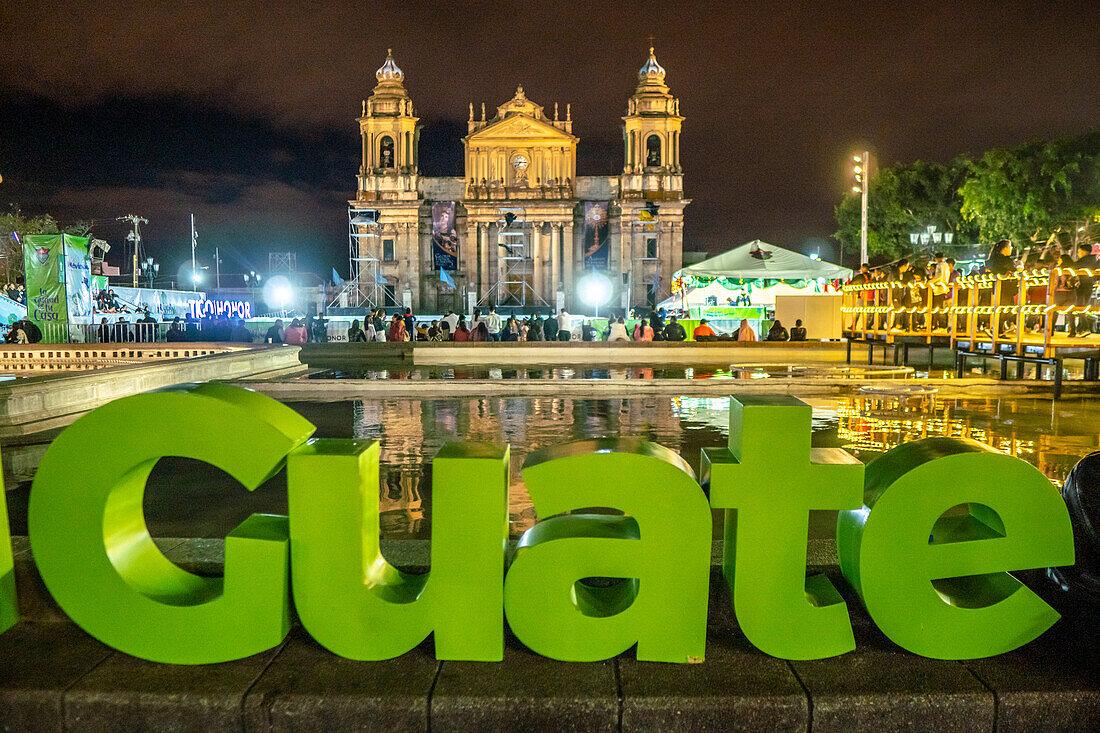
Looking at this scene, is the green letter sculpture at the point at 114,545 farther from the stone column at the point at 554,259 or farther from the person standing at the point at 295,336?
the stone column at the point at 554,259

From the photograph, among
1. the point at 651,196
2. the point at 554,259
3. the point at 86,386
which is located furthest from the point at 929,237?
the point at 86,386

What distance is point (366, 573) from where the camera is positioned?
2508mm

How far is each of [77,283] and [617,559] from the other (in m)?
19.8

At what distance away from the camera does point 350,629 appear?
97.3 inches

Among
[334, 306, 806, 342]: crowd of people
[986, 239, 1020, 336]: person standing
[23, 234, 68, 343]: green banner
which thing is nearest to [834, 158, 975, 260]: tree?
[334, 306, 806, 342]: crowd of people

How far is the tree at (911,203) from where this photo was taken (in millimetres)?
37594

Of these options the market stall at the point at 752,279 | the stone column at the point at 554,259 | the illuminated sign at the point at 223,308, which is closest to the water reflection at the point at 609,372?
the market stall at the point at 752,279

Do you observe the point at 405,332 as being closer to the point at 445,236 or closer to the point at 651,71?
the point at 445,236

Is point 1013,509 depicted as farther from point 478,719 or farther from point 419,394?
point 419,394

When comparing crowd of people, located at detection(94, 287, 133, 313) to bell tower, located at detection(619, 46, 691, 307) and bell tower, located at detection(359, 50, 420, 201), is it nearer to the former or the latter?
bell tower, located at detection(359, 50, 420, 201)

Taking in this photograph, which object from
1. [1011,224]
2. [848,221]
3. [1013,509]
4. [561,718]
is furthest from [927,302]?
[848,221]

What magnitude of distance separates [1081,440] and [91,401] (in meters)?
10.1

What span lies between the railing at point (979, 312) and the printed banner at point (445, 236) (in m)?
37.3

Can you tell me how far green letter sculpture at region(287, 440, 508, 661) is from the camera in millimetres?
2430
